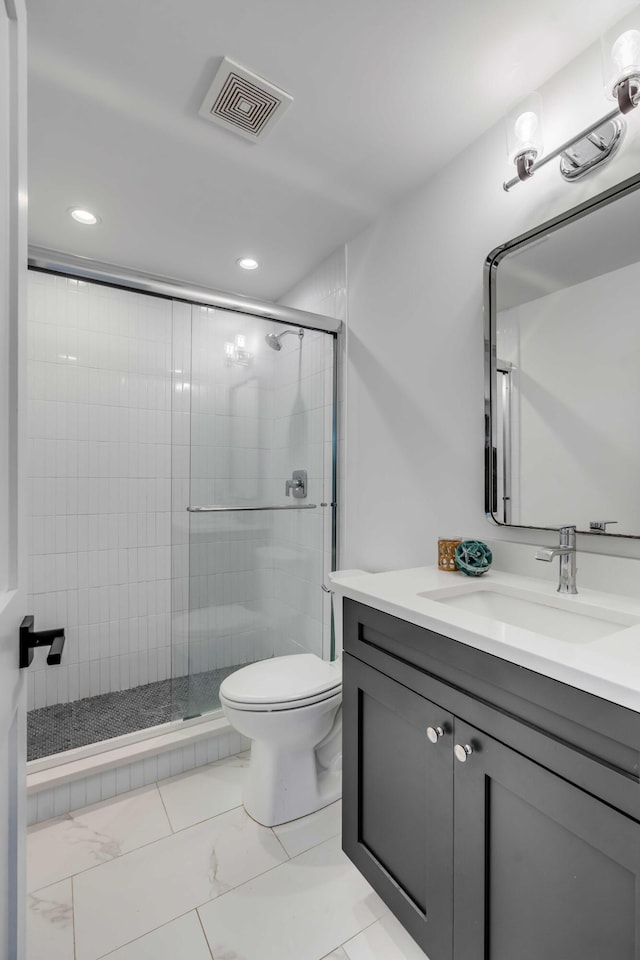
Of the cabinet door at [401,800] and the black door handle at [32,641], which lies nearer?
the black door handle at [32,641]

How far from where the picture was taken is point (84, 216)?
1885 mm

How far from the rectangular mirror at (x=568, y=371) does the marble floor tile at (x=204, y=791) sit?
1.42m

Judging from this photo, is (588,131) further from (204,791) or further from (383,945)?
(204,791)

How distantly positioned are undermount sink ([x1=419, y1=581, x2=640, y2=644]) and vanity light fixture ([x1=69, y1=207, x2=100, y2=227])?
2.00 meters

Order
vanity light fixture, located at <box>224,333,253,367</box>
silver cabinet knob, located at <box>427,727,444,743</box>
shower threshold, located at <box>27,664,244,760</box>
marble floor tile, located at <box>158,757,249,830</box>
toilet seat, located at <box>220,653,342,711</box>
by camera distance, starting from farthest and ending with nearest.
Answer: vanity light fixture, located at <box>224,333,253,367</box>
shower threshold, located at <box>27,664,244,760</box>
marble floor tile, located at <box>158,757,249,830</box>
toilet seat, located at <box>220,653,342,711</box>
silver cabinet knob, located at <box>427,727,444,743</box>

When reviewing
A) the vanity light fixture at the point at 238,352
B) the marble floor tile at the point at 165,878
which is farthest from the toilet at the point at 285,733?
the vanity light fixture at the point at 238,352

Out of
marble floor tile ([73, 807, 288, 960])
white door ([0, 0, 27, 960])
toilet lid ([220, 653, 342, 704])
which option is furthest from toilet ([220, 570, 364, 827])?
white door ([0, 0, 27, 960])

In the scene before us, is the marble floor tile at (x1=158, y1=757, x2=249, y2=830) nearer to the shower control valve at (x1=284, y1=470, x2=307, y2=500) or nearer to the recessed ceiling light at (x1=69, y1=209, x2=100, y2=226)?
the shower control valve at (x1=284, y1=470, x2=307, y2=500)

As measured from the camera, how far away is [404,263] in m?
1.77

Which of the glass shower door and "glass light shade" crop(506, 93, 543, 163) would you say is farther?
the glass shower door

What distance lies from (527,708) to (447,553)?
25.9 inches

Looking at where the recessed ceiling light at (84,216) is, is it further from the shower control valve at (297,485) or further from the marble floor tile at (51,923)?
the marble floor tile at (51,923)

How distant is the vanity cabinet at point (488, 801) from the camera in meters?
0.64

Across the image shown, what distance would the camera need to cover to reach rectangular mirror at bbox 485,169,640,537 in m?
1.09
